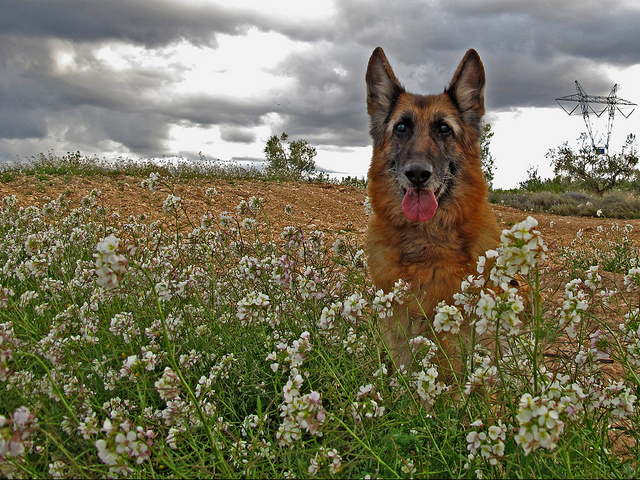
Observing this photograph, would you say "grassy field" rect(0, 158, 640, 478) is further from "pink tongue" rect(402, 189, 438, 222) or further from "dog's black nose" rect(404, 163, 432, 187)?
"dog's black nose" rect(404, 163, 432, 187)

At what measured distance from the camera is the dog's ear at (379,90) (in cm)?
461

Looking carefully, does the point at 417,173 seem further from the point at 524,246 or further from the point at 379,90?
the point at 524,246

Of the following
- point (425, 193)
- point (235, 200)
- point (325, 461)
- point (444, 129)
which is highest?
point (444, 129)

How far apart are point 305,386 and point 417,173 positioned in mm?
1984

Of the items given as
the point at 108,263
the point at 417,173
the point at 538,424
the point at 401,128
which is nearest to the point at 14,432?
the point at 108,263

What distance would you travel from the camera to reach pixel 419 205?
12.8 feet

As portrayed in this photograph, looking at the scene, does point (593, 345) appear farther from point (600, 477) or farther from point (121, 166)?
point (121, 166)

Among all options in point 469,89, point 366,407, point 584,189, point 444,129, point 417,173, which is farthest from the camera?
point 584,189

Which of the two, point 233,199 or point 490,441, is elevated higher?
point 233,199

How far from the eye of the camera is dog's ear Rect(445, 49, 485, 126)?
4480mm

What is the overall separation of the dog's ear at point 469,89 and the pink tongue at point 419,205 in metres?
1.15

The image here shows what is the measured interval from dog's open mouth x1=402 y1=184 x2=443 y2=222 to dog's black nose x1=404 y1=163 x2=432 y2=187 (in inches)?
3.7

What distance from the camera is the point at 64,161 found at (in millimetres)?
13555

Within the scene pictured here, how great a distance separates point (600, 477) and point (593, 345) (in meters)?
0.61
